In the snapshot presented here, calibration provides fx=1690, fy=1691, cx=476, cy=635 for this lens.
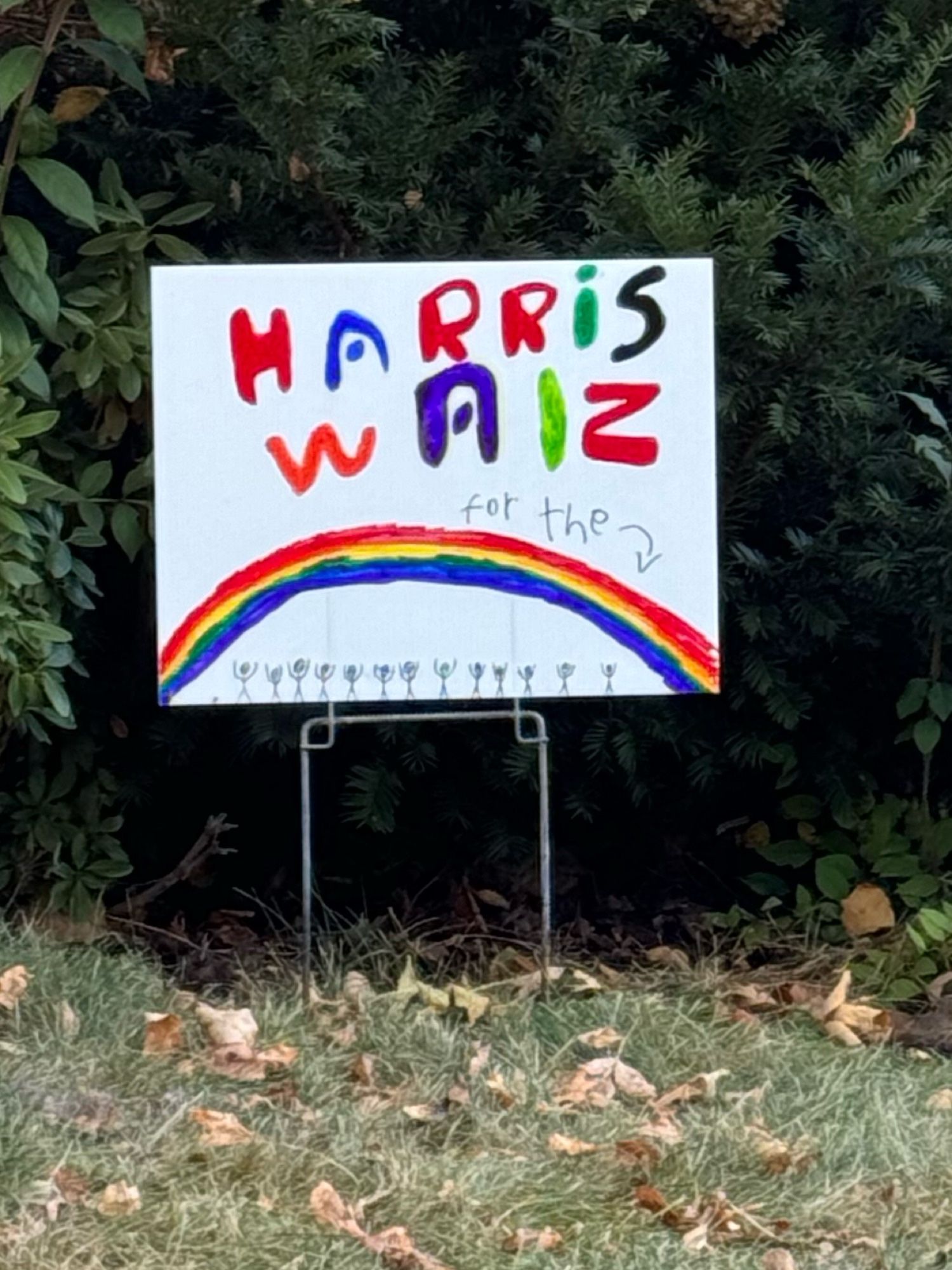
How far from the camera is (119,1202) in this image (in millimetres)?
2471

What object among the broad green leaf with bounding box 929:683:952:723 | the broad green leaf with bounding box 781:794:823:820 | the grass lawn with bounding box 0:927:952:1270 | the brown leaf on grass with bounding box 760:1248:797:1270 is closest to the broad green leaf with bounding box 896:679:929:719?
the broad green leaf with bounding box 929:683:952:723

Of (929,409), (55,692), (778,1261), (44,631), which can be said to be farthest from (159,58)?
(778,1261)

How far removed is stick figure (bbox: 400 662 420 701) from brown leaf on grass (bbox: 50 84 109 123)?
1.30 m

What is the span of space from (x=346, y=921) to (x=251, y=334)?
4.99ft

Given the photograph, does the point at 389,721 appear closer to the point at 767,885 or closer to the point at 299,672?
the point at 299,672

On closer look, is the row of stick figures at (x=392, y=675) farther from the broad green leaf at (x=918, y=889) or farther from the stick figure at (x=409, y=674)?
the broad green leaf at (x=918, y=889)

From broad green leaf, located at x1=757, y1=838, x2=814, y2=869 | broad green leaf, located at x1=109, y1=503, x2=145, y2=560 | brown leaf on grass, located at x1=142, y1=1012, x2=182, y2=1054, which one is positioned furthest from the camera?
broad green leaf, located at x1=757, y1=838, x2=814, y2=869

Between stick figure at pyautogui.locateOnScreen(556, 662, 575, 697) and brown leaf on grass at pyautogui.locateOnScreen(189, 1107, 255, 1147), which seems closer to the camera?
brown leaf on grass at pyautogui.locateOnScreen(189, 1107, 255, 1147)

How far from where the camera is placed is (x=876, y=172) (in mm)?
3340

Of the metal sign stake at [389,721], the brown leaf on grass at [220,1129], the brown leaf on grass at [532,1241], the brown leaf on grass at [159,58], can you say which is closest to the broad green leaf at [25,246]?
the brown leaf on grass at [159,58]

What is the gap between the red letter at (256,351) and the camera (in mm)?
3225

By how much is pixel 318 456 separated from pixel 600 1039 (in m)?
1.23

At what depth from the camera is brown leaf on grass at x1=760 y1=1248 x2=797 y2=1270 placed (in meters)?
2.46

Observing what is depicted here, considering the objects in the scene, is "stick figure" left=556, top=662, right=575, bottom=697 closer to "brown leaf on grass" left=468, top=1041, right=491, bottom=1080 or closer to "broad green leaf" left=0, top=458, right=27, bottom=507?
"brown leaf on grass" left=468, top=1041, right=491, bottom=1080
